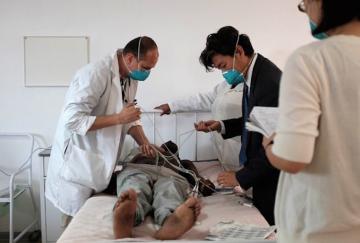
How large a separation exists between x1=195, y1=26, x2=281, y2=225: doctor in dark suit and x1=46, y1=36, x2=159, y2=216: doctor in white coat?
367 mm

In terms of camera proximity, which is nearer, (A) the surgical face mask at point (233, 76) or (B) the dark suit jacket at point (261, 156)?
(B) the dark suit jacket at point (261, 156)

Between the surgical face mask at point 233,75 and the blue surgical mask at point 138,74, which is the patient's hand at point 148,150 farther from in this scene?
the surgical face mask at point 233,75

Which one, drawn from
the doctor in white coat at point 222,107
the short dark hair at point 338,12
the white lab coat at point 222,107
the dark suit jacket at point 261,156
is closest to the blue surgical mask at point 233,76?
the dark suit jacket at point 261,156

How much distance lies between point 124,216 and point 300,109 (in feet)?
2.57

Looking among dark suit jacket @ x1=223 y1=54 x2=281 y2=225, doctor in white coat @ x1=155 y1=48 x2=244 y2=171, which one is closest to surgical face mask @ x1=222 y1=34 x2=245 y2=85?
dark suit jacket @ x1=223 y1=54 x2=281 y2=225

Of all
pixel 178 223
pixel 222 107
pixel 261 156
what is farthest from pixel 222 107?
pixel 178 223

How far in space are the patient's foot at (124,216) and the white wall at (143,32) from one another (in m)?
1.21

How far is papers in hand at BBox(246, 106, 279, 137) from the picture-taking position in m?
0.88

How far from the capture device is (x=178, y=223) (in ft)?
4.06

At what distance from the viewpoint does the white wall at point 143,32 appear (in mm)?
2291

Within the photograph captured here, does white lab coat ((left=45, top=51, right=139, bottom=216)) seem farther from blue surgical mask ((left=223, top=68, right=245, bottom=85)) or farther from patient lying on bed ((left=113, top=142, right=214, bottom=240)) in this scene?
blue surgical mask ((left=223, top=68, right=245, bottom=85))

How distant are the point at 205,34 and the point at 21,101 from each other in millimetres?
1278

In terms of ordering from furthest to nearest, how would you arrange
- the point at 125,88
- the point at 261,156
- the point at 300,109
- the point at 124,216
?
the point at 125,88, the point at 261,156, the point at 124,216, the point at 300,109

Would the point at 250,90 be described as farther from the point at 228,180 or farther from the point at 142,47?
the point at 142,47
